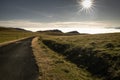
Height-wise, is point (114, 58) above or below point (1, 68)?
above

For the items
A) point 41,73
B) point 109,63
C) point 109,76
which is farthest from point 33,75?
point 109,63

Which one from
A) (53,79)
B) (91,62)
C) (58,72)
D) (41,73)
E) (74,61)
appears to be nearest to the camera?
(53,79)

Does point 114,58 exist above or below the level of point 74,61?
above

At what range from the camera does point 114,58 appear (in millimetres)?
19344

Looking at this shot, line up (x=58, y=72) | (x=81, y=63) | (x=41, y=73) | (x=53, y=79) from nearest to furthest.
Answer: (x=53, y=79), (x=41, y=73), (x=58, y=72), (x=81, y=63)

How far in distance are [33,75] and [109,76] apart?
6788mm

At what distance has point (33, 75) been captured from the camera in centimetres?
1566

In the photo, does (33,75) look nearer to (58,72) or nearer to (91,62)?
(58,72)

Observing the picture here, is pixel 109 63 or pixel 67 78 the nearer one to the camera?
pixel 67 78

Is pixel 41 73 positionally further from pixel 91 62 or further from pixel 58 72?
pixel 91 62

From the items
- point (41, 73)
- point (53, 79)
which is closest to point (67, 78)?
point (53, 79)

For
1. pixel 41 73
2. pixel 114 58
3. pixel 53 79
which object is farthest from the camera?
pixel 114 58

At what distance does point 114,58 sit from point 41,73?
828cm

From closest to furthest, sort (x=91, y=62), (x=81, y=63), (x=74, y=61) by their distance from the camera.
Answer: (x=91, y=62)
(x=81, y=63)
(x=74, y=61)
